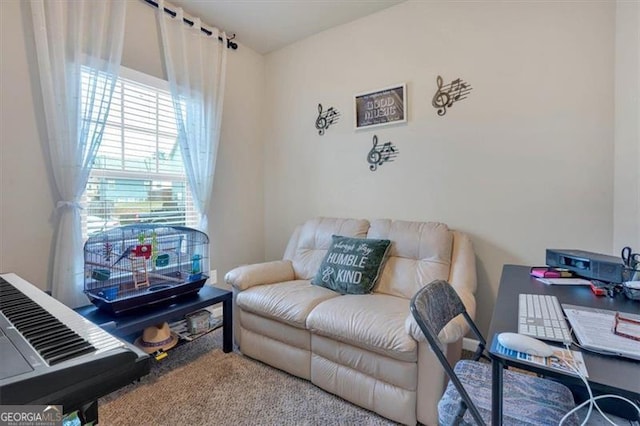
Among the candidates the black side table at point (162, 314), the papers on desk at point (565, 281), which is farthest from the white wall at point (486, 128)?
the black side table at point (162, 314)

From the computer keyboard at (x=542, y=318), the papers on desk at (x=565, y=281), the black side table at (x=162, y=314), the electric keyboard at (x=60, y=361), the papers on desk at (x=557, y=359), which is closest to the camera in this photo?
the electric keyboard at (x=60, y=361)

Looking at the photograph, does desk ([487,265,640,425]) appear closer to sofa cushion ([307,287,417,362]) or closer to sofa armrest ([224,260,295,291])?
sofa cushion ([307,287,417,362])

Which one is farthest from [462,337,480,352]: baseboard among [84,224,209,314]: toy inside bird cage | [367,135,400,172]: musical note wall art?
[84,224,209,314]: toy inside bird cage

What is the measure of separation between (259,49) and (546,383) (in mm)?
3488

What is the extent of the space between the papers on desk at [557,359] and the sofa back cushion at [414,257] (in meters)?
1.28

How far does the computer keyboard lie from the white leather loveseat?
0.40m

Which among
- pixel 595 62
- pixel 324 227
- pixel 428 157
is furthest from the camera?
pixel 324 227

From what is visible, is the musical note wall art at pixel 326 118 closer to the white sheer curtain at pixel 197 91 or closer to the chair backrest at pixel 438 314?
the white sheer curtain at pixel 197 91

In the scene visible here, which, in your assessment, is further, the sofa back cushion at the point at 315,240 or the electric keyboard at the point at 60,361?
the sofa back cushion at the point at 315,240

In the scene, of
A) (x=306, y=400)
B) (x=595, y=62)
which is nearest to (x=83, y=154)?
(x=306, y=400)

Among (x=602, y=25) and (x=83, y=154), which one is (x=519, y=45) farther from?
(x=83, y=154)

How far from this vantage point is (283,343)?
1.98 meters

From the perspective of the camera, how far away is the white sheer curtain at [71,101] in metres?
1.81

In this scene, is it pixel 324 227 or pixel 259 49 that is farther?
pixel 259 49
